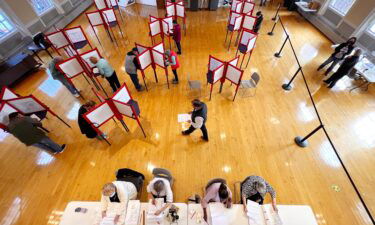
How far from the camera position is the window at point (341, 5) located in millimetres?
7133

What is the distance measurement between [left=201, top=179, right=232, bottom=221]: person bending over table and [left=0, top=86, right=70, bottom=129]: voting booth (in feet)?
14.8

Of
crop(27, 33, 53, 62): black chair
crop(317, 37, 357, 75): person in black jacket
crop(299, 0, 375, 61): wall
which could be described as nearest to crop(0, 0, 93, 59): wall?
crop(27, 33, 53, 62): black chair

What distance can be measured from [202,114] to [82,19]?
10283 millimetres

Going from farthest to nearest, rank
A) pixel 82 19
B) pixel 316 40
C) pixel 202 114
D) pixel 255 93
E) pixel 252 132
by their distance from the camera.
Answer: pixel 82 19 < pixel 316 40 < pixel 255 93 < pixel 252 132 < pixel 202 114

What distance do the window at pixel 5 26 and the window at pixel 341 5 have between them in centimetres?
1392

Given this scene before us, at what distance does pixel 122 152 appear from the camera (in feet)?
13.5

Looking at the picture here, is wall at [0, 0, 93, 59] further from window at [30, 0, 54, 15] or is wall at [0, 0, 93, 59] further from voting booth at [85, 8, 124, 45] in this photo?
voting booth at [85, 8, 124, 45]

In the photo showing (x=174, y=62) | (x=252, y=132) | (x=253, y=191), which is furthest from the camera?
(x=174, y=62)

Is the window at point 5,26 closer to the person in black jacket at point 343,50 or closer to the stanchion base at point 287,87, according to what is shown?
the stanchion base at point 287,87

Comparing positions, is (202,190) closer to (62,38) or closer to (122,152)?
(122,152)

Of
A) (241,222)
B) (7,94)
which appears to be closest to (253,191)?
(241,222)

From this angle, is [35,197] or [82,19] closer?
[35,197]

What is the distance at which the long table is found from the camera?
7.86ft

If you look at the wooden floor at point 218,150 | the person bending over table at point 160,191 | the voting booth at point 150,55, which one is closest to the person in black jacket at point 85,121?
the wooden floor at point 218,150
